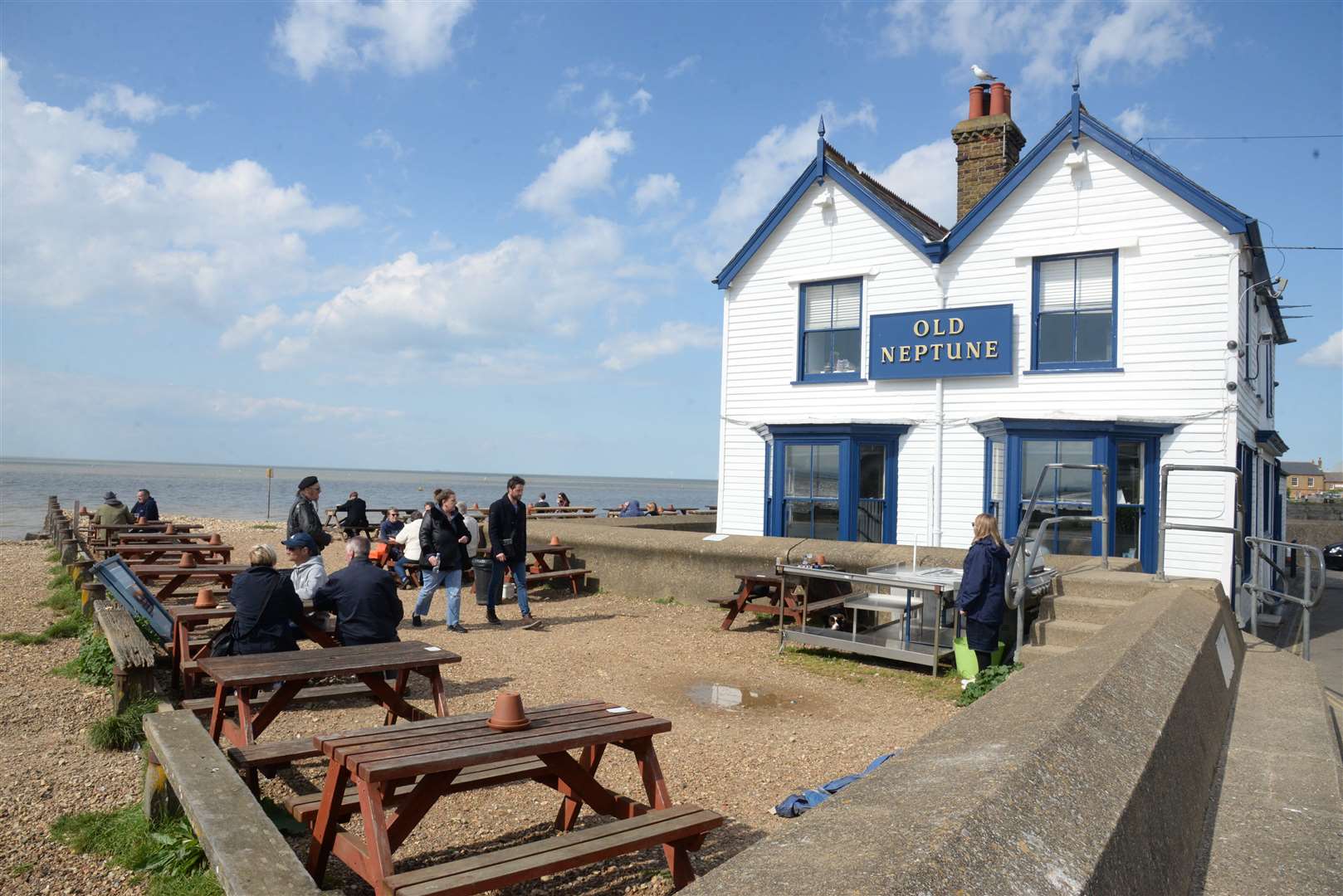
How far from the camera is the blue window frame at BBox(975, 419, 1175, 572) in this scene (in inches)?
494

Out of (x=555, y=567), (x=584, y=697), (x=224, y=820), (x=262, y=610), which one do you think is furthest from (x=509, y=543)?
(x=224, y=820)

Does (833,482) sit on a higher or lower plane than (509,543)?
higher

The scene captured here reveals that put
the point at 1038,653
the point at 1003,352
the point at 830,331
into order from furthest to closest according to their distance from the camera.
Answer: the point at 830,331, the point at 1003,352, the point at 1038,653

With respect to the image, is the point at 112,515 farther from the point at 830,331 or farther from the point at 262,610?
the point at 262,610

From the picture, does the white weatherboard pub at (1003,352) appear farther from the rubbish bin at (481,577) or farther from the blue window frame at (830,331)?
the rubbish bin at (481,577)

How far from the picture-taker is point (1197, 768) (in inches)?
179

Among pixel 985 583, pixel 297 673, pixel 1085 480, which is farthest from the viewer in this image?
pixel 1085 480

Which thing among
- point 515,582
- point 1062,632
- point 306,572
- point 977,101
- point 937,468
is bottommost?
point 515,582

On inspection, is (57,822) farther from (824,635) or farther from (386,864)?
(824,635)

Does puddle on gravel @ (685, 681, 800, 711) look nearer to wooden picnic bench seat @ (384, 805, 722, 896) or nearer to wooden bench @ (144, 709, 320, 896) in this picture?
wooden picnic bench seat @ (384, 805, 722, 896)

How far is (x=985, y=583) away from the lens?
830 centimetres

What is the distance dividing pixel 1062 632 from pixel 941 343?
21.2 ft

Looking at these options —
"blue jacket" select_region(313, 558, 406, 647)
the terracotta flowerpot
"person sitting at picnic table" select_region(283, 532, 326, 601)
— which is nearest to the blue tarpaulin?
the terracotta flowerpot

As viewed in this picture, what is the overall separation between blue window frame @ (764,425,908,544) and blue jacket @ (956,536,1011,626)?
605cm
